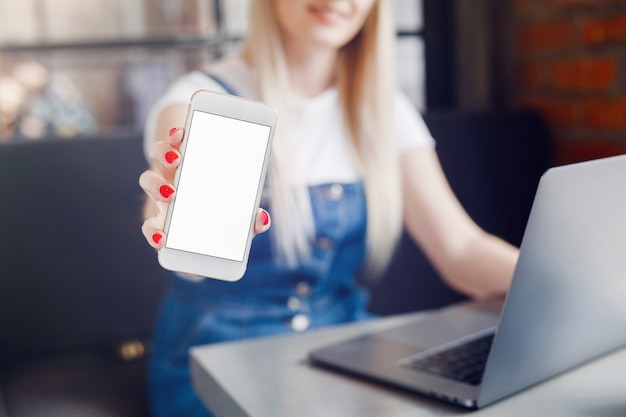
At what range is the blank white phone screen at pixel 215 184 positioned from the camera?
0.51 m

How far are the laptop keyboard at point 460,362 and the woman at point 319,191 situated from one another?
0.90ft

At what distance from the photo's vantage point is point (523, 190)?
1.54 m

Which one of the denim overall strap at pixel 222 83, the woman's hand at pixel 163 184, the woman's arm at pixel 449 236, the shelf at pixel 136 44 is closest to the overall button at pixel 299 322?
the woman's arm at pixel 449 236

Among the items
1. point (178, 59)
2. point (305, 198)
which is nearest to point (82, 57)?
point (178, 59)

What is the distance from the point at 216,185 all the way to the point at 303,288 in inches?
21.8

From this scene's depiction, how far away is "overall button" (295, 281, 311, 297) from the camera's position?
1.04 meters

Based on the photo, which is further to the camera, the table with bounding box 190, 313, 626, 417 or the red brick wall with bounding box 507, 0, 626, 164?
the red brick wall with bounding box 507, 0, 626, 164

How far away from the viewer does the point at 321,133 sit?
115cm

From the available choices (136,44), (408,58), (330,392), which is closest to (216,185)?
(330,392)

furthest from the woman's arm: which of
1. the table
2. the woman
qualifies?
the table

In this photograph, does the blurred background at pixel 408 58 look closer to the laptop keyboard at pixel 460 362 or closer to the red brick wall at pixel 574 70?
the red brick wall at pixel 574 70

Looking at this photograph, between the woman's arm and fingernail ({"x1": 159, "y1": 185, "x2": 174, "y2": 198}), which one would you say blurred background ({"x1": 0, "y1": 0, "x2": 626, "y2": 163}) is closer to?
the woman's arm

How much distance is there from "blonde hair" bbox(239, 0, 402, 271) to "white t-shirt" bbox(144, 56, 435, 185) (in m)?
0.02

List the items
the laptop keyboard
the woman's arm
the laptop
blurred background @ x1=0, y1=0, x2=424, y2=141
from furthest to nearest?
blurred background @ x1=0, y1=0, x2=424, y2=141 → the woman's arm → the laptop keyboard → the laptop
